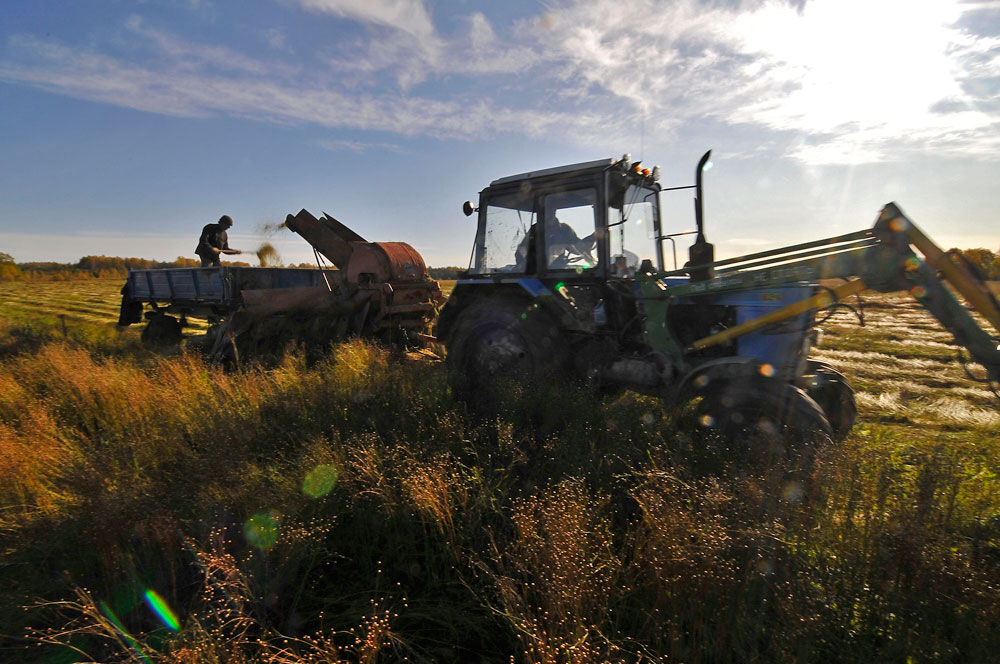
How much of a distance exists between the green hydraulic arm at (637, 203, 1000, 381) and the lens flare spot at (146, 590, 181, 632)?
386 cm

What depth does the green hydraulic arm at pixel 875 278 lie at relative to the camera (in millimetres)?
3174

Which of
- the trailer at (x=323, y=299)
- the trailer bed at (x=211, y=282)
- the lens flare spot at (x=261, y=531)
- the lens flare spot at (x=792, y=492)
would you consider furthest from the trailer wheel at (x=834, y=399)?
the trailer bed at (x=211, y=282)

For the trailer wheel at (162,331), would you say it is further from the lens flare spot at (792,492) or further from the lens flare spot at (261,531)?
the lens flare spot at (792,492)

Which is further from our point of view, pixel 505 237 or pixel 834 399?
pixel 505 237

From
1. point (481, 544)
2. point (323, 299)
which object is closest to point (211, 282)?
point (323, 299)

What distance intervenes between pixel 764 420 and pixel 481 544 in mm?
2160

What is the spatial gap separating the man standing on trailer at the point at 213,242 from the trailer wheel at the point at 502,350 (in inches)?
282

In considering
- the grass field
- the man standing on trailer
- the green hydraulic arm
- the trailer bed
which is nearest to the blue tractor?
the green hydraulic arm

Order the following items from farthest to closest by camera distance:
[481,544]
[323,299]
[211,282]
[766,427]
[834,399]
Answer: [211,282] → [323,299] → [834,399] → [766,427] → [481,544]

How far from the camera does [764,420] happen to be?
11.0 feet

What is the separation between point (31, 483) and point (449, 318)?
3.88 metres

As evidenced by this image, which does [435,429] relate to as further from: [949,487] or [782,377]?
[949,487]

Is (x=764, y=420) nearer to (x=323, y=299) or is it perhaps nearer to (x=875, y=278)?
(x=875, y=278)

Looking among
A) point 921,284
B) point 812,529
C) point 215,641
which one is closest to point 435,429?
point 215,641
